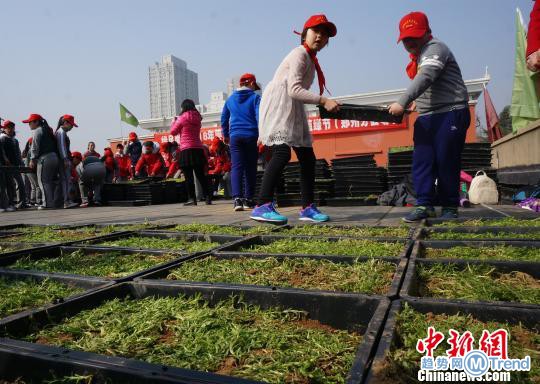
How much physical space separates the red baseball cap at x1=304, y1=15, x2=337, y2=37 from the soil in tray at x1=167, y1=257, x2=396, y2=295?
8.55 feet

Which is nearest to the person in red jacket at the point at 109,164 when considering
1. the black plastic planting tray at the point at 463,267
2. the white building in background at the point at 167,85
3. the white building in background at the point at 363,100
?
the white building in background at the point at 363,100

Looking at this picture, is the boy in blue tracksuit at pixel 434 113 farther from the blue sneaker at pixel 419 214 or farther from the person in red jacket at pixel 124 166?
the person in red jacket at pixel 124 166

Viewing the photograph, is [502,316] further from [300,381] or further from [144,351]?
[144,351]

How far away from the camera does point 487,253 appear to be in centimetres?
232

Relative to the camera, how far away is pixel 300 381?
3.48 ft

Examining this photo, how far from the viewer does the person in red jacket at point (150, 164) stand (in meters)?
12.2

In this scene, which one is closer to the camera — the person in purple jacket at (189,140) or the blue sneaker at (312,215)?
the blue sneaker at (312,215)

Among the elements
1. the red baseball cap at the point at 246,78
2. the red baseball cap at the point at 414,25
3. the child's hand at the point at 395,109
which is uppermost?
the red baseball cap at the point at 246,78

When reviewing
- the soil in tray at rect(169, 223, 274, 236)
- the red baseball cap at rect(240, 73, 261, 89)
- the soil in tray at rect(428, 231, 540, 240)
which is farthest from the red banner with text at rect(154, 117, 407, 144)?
the soil in tray at rect(428, 231, 540, 240)

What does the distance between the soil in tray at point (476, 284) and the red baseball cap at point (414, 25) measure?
2.68m

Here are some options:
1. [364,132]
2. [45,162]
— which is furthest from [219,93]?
[45,162]

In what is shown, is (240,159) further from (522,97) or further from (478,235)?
(522,97)

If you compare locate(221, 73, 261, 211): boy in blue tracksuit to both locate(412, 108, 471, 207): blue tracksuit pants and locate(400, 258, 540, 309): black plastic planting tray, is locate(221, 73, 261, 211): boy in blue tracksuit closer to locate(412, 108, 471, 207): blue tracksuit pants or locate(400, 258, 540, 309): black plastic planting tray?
locate(412, 108, 471, 207): blue tracksuit pants

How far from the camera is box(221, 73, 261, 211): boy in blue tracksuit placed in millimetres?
6027
